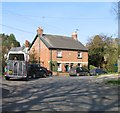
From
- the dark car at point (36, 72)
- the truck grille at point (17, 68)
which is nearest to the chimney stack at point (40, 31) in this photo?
the dark car at point (36, 72)

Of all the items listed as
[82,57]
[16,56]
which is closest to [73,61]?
[82,57]

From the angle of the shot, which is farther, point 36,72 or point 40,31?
point 40,31

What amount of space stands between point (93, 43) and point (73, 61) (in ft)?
47.8

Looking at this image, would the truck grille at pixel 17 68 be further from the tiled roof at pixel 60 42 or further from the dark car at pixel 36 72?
the tiled roof at pixel 60 42

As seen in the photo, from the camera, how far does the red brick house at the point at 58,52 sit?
5984 centimetres

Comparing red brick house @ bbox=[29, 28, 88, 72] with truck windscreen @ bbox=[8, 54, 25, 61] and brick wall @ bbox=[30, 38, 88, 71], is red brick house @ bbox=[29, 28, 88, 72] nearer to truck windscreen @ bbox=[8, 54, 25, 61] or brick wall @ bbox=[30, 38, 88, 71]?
brick wall @ bbox=[30, 38, 88, 71]

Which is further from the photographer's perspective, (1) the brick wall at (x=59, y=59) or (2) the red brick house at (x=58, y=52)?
(1) the brick wall at (x=59, y=59)

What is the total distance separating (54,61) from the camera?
59.6m

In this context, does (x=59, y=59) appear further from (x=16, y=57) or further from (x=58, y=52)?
(x=16, y=57)

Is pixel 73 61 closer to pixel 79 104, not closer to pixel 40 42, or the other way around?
pixel 40 42

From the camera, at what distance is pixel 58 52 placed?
61.1 m

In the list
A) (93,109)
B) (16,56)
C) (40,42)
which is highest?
(40,42)

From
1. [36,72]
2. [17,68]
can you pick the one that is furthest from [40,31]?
[17,68]

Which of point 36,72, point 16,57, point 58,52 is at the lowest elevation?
point 36,72
